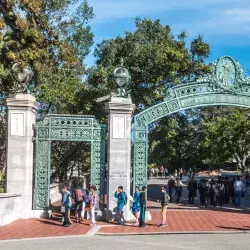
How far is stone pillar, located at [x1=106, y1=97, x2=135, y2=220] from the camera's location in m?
17.1

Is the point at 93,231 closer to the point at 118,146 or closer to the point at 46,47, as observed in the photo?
the point at 118,146

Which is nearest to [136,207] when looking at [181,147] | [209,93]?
[209,93]

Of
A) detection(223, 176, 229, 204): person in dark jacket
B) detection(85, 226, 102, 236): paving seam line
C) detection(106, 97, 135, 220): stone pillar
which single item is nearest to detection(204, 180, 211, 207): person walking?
detection(223, 176, 229, 204): person in dark jacket

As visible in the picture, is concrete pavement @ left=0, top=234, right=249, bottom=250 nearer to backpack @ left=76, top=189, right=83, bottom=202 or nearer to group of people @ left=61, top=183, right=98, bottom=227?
group of people @ left=61, top=183, right=98, bottom=227

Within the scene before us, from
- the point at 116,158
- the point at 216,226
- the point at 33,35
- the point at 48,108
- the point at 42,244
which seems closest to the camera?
the point at 42,244

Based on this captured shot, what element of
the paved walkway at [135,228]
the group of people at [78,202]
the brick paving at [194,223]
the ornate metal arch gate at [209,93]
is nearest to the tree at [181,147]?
the brick paving at [194,223]

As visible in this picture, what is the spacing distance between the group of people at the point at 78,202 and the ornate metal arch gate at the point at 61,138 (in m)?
0.86

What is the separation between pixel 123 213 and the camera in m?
16.8

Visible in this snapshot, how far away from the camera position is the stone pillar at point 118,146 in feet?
56.0

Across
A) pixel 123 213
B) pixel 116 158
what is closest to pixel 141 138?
pixel 116 158

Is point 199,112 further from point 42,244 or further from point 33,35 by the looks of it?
point 42,244

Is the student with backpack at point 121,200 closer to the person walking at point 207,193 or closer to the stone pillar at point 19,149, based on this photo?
the stone pillar at point 19,149

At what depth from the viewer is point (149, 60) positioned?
26422mm

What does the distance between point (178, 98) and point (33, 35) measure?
244 inches
